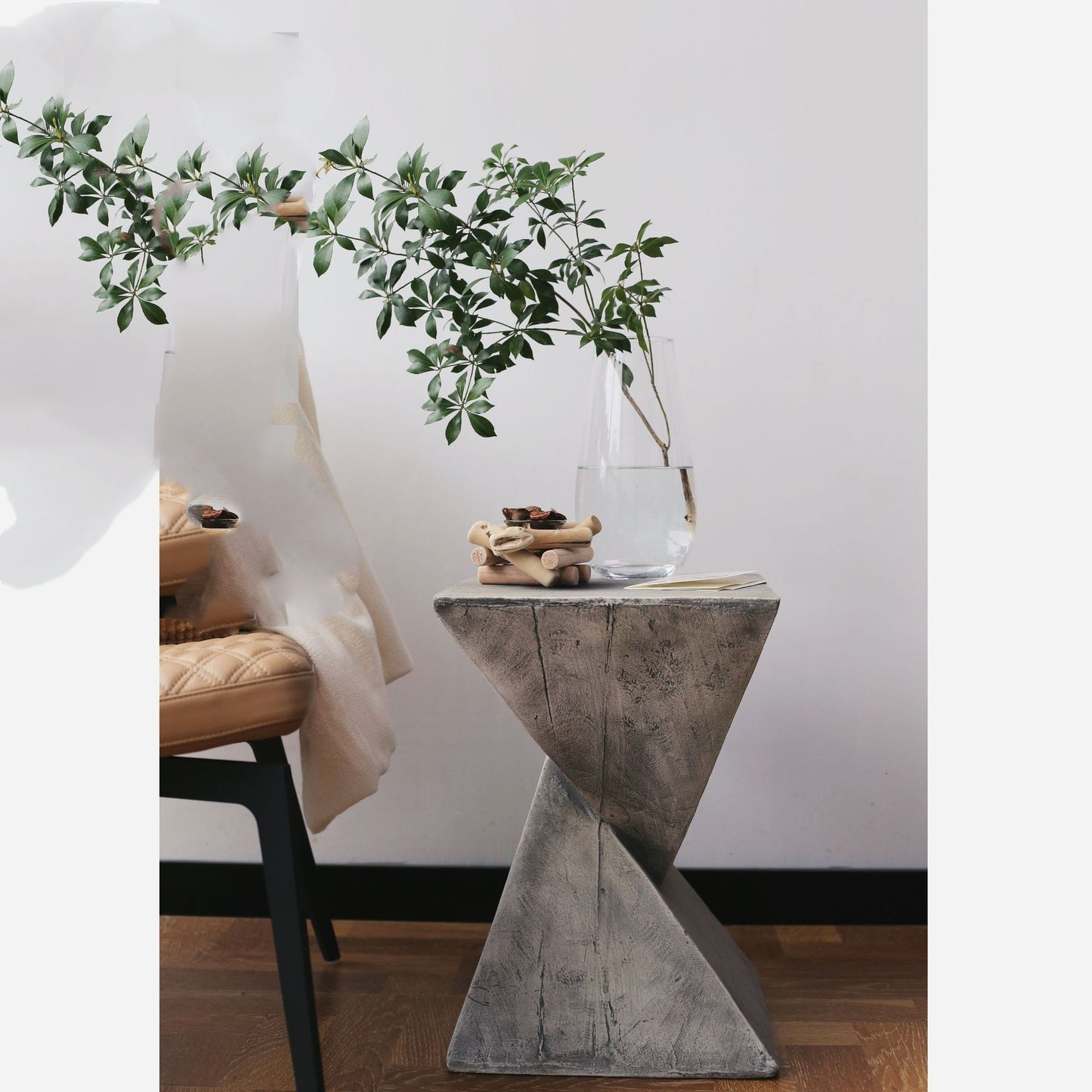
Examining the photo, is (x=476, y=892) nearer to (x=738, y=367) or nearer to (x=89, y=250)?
(x=738, y=367)

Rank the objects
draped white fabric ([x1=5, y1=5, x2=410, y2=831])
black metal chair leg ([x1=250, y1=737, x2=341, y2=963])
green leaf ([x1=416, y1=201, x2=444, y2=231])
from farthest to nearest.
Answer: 1. black metal chair leg ([x1=250, y1=737, x2=341, y2=963])
2. green leaf ([x1=416, y1=201, x2=444, y2=231])
3. draped white fabric ([x1=5, y1=5, x2=410, y2=831])

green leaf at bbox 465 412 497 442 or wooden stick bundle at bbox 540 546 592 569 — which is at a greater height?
green leaf at bbox 465 412 497 442

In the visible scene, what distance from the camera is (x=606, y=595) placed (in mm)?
1008

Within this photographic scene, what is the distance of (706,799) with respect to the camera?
1.52 meters

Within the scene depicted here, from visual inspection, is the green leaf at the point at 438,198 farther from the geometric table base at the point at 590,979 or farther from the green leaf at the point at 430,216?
the geometric table base at the point at 590,979

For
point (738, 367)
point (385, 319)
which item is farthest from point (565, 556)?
point (738, 367)

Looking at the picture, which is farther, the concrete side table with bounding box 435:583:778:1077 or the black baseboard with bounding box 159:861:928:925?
the black baseboard with bounding box 159:861:928:925

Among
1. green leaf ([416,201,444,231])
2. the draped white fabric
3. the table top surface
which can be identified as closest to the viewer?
the draped white fabric

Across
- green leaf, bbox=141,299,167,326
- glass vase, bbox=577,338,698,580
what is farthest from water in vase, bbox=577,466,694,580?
green leaf, bbox=141,299,167,326

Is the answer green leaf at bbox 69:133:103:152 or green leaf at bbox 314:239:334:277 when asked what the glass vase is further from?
green leaf at bbox 69:133:103:152

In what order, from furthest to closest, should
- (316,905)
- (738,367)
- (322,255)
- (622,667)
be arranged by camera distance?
(738,367)
(316,905)
(622,667)
(322,255)

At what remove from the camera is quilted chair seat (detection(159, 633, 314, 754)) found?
93 cm

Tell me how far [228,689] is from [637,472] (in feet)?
1.58

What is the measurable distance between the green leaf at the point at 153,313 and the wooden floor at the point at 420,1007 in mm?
897
